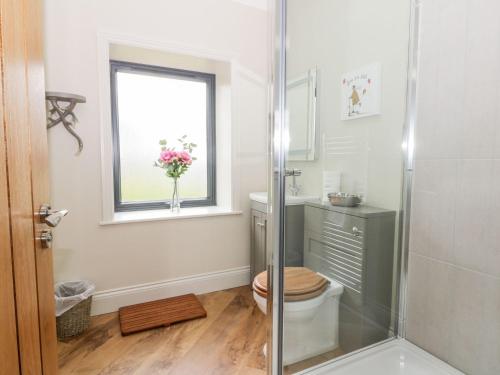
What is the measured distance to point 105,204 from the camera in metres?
2.32

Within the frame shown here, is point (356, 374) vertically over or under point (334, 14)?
under

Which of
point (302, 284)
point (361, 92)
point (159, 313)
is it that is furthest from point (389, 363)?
point (159, 313)

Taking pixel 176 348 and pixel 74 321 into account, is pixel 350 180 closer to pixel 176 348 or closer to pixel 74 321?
pixel 176 348

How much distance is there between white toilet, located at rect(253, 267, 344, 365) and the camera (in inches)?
55.4

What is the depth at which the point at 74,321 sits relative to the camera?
203 centimetres

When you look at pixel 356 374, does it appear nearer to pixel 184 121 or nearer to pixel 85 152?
pixel 85 152

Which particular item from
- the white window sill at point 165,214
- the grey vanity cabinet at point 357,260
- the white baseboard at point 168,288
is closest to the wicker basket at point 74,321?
the white baseboard at point 168,288

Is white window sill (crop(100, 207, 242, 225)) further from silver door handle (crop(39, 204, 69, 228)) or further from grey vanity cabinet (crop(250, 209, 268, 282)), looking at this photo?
silver door handle (crop(39, 204, 69, 228))

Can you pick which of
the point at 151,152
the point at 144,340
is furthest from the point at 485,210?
the point at 151,152

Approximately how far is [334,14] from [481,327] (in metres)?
1.52

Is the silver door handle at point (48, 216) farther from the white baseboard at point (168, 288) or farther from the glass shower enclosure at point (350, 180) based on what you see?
the white baseboard at point (168, 288)

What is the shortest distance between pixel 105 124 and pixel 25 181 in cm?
152

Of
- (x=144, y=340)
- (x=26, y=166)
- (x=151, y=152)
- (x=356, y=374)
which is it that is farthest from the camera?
(x=151, y=152)

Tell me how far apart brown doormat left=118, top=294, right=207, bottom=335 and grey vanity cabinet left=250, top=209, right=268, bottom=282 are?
0.57 m
